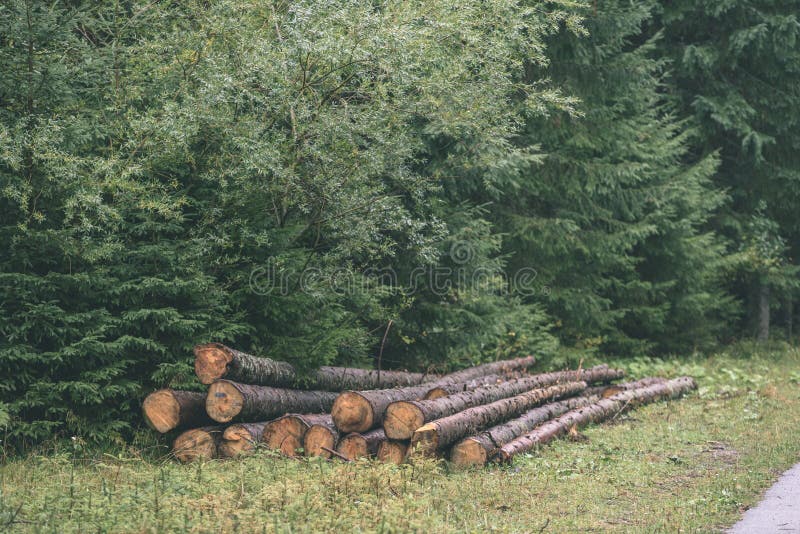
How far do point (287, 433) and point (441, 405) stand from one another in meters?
1.89

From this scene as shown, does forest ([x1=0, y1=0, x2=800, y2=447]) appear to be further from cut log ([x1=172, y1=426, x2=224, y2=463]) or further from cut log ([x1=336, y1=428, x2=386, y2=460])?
cut log ([x1=336, y1=428, x2=386, y2=460])

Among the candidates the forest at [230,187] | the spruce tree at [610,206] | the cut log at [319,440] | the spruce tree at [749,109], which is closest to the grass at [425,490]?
the cut log at [319,440]

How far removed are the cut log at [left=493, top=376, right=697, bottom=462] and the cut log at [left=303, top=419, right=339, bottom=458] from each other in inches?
77.4

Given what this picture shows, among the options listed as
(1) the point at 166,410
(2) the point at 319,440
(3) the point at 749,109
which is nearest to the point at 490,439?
(2) the point at 319,440

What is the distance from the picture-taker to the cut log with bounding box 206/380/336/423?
10133mm

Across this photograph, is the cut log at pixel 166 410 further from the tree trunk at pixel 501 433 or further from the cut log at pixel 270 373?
the tree trunk at pixel 501 433

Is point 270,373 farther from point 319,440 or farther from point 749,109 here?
point 749,109

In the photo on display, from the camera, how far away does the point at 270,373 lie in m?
10.9

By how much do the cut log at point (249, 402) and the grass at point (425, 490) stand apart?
0.82 m

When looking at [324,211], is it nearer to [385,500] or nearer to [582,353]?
[385,500]

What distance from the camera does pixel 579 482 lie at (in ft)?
30.7

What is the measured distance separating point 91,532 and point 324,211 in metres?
6.53

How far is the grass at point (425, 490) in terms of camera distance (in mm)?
6664

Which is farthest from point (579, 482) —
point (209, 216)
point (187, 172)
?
point (187, 172)
